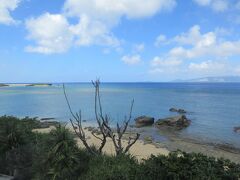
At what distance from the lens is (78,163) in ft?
40.4

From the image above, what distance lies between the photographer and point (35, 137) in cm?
1633

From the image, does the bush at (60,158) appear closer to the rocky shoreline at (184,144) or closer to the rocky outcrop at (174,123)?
the rocky shoreline at (184,144)

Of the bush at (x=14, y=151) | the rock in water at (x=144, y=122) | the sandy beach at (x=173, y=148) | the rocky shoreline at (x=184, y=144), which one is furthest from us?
the rock in water at (x=144, y=122)

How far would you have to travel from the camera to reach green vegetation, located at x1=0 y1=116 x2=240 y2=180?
1015cm

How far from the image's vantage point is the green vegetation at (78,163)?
33.3 feet

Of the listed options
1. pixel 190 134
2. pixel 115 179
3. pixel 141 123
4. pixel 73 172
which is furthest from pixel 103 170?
pixel 141 123

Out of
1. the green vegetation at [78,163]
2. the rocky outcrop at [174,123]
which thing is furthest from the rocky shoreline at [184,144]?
the green vegetation at [78,163]

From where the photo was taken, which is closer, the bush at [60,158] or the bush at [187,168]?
the bush at [187,168]

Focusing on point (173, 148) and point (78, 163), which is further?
point (173, 148)

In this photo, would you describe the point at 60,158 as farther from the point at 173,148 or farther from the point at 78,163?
the point at 173,148

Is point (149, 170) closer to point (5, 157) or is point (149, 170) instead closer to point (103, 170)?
point (103, 170)

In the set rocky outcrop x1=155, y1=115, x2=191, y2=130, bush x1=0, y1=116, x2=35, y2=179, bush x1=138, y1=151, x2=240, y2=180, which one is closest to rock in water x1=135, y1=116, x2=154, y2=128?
rocky outcrop x1=155, y1=115, x2=191, y2=130

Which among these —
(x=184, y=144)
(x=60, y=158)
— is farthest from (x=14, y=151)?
(x=184, y=144)

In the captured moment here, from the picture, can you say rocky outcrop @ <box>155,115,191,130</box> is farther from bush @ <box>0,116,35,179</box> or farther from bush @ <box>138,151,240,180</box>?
bush @ <box>138,151,240,180</box>
